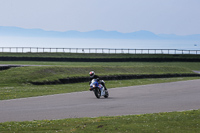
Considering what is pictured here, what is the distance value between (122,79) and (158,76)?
16.8 feet

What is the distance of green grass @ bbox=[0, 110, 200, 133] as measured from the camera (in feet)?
36.3

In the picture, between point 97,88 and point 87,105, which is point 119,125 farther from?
point 97,88

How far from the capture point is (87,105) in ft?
59.0

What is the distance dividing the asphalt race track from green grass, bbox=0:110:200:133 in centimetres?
187

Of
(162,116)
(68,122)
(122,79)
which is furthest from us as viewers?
(122,79)

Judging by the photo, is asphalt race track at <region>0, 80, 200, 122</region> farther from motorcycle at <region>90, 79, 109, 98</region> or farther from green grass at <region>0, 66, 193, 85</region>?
green grass at <region>0, 66, 193, 85</region>

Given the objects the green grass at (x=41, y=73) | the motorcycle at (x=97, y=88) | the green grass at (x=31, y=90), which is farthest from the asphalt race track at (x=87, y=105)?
the green grass at (x=41, y=73)

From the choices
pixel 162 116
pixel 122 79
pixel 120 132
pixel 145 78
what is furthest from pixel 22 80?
pixel 120 132

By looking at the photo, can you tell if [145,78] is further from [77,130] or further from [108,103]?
[77,130]

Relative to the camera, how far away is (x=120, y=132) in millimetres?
10711

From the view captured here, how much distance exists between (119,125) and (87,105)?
6.34m

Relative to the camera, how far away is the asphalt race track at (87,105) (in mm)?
15047

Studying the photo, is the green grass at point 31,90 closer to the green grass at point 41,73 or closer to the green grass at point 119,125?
the green grass at point 41,73

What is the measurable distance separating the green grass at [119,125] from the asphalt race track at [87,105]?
1.87 meters
